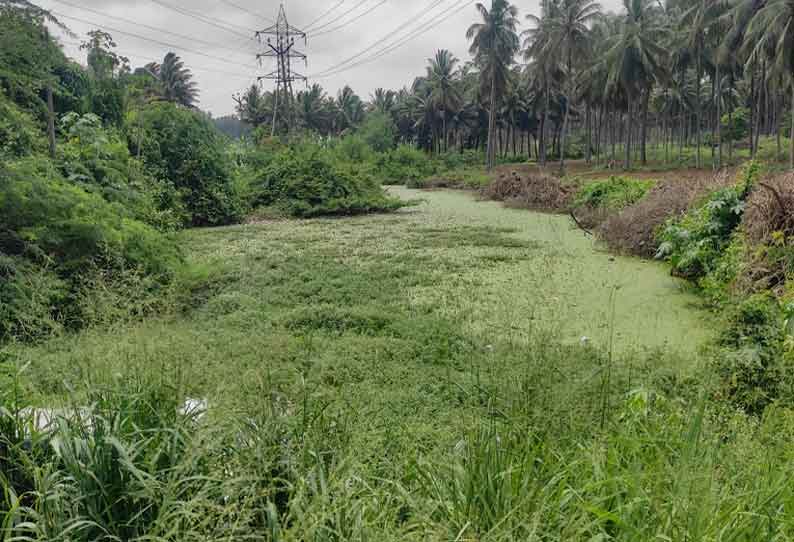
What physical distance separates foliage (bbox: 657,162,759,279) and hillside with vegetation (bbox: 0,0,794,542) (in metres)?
0.03

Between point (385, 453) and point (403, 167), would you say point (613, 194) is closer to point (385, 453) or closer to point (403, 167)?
point (385, 453)

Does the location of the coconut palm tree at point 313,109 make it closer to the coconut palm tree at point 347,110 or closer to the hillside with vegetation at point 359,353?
the coconut palm tree at point 347,110

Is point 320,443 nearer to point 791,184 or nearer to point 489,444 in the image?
point 489,444

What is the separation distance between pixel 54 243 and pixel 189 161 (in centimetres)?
862

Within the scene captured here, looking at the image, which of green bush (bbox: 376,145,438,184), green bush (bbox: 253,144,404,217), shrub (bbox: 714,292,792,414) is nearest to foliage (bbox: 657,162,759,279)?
shrub (bbox: 714,292,792,414)

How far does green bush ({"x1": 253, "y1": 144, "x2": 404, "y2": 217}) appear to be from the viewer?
15195mm

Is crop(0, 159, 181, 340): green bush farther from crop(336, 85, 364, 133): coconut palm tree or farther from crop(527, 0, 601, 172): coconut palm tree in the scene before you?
crop(336, 85, 364, 133): coconut palm tree

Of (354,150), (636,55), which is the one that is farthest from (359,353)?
(636,55)

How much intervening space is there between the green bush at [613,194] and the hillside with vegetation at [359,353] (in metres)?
0.10

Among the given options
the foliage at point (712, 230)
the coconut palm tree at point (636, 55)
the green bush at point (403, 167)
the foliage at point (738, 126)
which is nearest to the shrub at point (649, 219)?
the foliage at point (712, 230)

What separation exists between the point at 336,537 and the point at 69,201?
4.84m

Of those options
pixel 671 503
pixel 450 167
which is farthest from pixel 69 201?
pixel 450 167

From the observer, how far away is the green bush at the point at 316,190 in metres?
15.2

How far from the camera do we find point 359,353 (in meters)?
4.39
